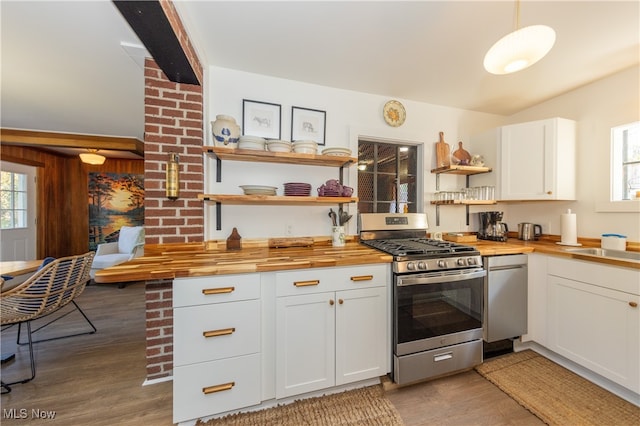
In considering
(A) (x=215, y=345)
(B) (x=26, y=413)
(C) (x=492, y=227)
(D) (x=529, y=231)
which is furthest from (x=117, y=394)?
(D) (x=529, y=231)

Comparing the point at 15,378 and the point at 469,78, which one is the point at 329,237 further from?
the point at 15,378

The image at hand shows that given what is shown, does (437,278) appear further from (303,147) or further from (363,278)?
(303,147)

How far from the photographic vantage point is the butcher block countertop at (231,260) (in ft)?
4.00

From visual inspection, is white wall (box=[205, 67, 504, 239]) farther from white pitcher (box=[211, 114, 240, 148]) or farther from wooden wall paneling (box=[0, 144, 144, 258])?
wooden wall paneling (box=[0, 144, 144, 258])

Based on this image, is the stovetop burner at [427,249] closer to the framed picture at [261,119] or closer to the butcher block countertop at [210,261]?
the butcher block countertop at [210,261]

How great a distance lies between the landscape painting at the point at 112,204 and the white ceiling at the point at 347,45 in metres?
2.45

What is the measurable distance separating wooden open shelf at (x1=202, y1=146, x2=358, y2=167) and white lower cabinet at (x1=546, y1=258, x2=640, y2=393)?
6.46 ft

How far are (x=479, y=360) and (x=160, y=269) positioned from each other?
2.37m

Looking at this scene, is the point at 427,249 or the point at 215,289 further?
the point at 427,249

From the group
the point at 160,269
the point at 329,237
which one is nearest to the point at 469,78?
the point at 329,237

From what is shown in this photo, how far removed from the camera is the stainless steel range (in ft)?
5.39

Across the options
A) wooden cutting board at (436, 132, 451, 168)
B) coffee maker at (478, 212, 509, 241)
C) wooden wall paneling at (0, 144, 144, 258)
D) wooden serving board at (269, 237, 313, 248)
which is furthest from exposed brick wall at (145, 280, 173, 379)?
wooden wall paneling at (0, 144, 144, 258)

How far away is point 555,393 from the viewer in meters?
1.62

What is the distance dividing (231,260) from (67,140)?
4.56 meters
